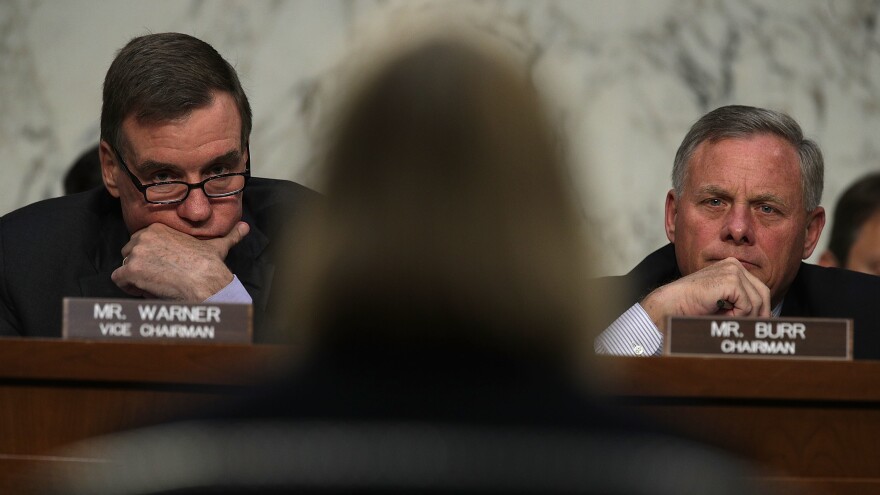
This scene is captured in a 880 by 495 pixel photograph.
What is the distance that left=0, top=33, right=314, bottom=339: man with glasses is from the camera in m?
2.45

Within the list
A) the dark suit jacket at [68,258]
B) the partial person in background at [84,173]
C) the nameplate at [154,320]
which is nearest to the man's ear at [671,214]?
the dark suit jacket at [68,258]

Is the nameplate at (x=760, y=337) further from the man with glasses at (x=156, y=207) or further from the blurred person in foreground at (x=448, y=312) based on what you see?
the blurred person in foreground at (x=448, y=312)

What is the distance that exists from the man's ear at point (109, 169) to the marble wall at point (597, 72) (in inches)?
45.9

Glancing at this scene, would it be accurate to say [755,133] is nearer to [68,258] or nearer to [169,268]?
[169,268]

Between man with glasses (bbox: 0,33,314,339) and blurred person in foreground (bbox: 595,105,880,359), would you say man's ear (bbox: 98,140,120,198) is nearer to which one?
man with glasses (bbox: 0,33,314,339)

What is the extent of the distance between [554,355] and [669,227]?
218cm

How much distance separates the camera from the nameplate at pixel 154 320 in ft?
5.78

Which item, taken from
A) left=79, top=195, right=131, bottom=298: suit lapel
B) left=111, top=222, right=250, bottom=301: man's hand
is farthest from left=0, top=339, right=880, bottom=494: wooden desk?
left=79, top=195, right=131, bottom=298: suit lapel

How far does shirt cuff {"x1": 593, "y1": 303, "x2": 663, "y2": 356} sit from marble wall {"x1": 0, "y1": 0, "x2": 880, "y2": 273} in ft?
4.67

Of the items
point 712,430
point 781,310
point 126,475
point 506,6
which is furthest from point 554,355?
point 506,6

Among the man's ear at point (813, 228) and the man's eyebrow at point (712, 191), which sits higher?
the man's eyebrow at point (712, 191)

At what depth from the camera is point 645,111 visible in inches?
152

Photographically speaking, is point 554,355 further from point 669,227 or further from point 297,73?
point 297,73

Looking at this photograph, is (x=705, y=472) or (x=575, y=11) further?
(x=575, y=11)
